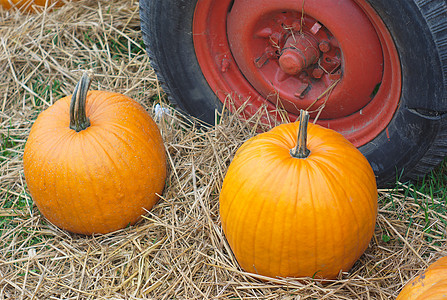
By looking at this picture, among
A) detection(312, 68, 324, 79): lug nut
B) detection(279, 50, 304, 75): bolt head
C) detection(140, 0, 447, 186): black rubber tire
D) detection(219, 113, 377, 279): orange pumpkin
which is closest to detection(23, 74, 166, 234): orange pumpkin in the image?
detection(140, 0, 447, 186): black rubber tire

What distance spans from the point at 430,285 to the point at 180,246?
1289mm

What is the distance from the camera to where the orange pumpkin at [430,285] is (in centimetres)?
173

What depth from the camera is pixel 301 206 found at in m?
2.06

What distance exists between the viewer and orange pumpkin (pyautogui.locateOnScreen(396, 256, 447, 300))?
67.9 inches

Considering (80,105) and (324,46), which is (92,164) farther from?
(324,46)

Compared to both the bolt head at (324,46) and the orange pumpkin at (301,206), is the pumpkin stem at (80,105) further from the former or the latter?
the bolt head at (324,46)

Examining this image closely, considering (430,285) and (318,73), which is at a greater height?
(318,73)

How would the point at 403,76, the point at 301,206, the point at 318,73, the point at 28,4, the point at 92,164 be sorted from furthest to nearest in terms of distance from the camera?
the point at 28,4 < the point at 318,73 < the point at 92,164 < the point at 403,76 < the point at 301,206

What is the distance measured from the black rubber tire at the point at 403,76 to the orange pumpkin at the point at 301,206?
Answer: 0.37 meters

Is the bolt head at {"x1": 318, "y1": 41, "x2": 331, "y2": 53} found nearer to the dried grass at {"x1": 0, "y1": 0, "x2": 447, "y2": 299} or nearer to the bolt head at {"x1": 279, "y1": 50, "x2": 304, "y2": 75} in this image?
the bolt head at {"x1": 279, "y1": 50, "x2": 304, "y2": 75}

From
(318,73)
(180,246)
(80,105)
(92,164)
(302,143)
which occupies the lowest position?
(180,246)

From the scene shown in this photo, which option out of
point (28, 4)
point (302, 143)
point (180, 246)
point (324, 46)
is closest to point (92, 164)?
point (180, 246)

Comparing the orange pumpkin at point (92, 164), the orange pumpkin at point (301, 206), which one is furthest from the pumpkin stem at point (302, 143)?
the orange pumpkin at point (92, 164)

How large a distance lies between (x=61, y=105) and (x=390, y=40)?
1.80 metres
